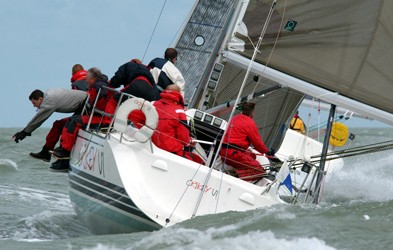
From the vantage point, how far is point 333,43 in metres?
10.1

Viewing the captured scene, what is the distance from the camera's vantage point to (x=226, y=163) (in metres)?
9.33

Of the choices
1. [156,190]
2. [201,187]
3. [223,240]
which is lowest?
[223,240]

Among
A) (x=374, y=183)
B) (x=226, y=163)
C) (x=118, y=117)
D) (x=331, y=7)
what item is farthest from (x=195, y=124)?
(x=374, y=183)

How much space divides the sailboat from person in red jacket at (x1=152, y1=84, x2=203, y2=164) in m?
0.20

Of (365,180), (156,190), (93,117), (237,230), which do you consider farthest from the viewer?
(365,180)

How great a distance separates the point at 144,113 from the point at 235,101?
6.18ft

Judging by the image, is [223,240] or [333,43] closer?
[223,240]

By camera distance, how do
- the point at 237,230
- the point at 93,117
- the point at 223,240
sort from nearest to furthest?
1. the point at 223,240
2. the point at 237,230
3. the point at 93,117

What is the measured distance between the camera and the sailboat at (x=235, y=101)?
8.38m

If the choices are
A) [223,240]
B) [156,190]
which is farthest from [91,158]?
[223,240]

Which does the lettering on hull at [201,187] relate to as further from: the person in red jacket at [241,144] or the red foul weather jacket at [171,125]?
the person in red jacket at [241,144]

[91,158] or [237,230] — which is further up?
[91,158]

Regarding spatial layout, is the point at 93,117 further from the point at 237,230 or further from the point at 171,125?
the point at 237,230

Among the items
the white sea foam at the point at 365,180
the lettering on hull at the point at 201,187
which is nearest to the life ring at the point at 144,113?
the lettering on hull at the point at 201,187
